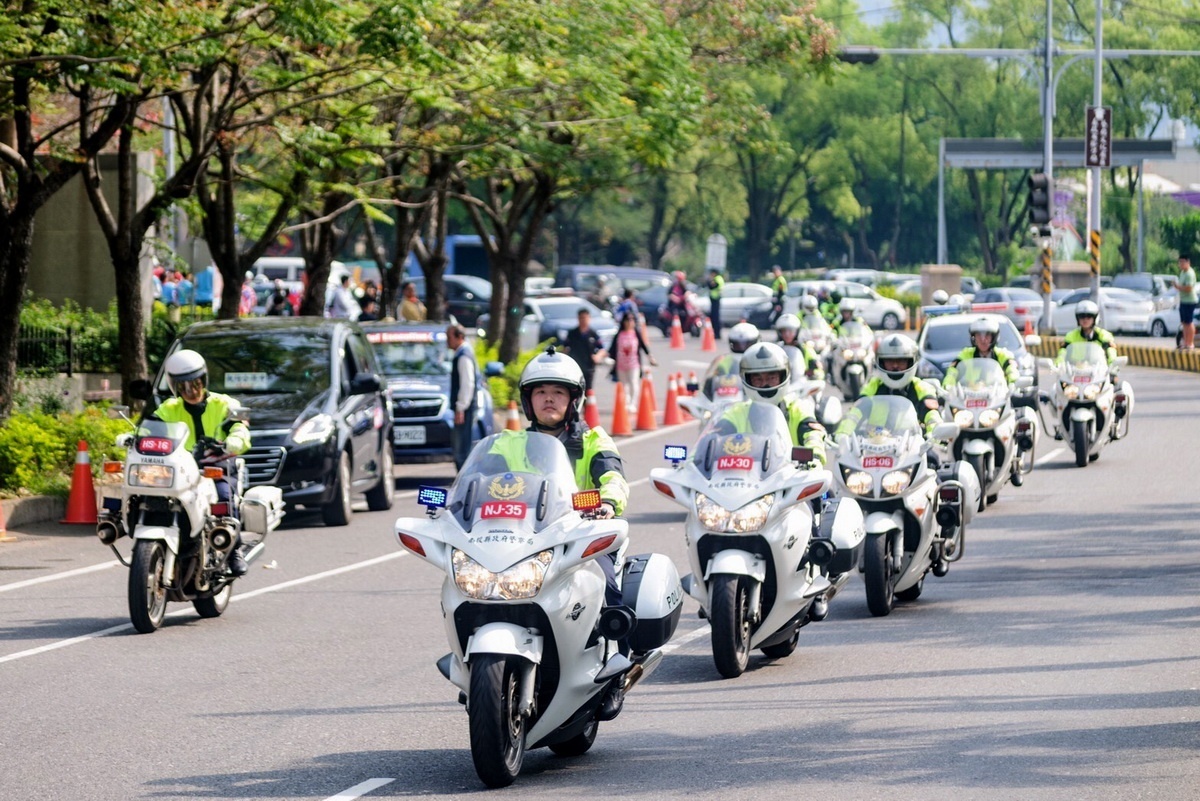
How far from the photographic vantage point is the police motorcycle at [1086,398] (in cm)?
2258

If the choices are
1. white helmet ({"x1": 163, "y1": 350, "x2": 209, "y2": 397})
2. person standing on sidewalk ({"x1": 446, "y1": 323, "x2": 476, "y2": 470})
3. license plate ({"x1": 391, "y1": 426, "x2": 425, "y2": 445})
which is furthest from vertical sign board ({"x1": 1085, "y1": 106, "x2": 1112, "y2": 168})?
white helmet ({"x1": 163, "y1": 350, "x2": 209, "y2": 397})

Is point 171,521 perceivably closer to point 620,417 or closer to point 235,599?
point 235,599

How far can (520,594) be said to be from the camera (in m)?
7.67

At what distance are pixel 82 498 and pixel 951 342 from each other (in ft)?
48.6

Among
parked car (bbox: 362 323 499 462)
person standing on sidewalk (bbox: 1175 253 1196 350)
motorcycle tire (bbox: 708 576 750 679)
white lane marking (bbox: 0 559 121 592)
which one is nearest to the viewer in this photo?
motorcycle tire (bbox: 708 576 750 679)

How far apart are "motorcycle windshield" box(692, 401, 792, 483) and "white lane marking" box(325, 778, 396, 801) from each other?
3080mm

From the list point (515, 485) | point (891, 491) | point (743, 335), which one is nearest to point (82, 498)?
point (743, 335)

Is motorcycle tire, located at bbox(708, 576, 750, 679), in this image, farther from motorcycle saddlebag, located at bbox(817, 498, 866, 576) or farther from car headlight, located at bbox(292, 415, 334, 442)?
car headlight, located at bbox(292, 415, 334, 442)

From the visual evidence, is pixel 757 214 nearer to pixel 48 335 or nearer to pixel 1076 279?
pixel 1076 279

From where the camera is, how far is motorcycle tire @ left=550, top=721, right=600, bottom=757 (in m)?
8.45

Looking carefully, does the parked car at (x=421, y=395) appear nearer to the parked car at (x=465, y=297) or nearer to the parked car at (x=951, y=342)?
the parked car at (x=951, y=342)

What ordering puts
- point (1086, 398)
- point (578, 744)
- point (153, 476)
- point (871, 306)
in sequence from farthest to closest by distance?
point (871, 306) → point (1086, 398) → point (153, 476) → point (578, 744)

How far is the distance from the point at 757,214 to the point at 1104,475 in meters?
63.2

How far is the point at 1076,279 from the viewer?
66.9m
